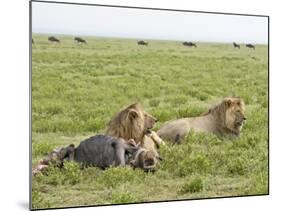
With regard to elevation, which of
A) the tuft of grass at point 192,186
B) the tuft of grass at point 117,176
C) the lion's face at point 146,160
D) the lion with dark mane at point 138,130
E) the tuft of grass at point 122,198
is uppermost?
the lion with dark mane at point 138,130

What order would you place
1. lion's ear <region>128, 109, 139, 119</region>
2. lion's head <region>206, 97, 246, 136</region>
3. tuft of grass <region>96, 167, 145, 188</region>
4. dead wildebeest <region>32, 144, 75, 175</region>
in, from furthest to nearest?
lion's head <region>206, 97, 246, 136</region> < lion's ear <region>128, 109, 139, 119</region> < tuft of grass <region>96, 167, 145, 188</region> < dead wildebeest <region>32, 144, 75, 175</region>

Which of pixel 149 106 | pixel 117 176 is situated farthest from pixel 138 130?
pixel 117 176

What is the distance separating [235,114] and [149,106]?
57 centimetres

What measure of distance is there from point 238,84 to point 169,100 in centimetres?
47

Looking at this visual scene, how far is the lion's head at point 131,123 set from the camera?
12.7 ft

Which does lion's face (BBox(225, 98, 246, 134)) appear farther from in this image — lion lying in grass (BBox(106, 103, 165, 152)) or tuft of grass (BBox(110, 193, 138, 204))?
tuft of grass (BBox(110, 193, 138, 204))

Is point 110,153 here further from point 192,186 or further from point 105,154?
point 192,186

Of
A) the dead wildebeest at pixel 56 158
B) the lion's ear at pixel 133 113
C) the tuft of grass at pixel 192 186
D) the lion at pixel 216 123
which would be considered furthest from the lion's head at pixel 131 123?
the tuft of grass at pixel 192 186

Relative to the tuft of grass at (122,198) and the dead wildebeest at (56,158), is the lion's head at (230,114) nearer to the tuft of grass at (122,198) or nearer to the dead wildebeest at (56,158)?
the tuft of grass at (122,198)

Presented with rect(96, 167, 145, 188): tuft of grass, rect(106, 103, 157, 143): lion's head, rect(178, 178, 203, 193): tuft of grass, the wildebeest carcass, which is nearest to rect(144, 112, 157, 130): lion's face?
rect(106, 103, 157, 143): lion's head

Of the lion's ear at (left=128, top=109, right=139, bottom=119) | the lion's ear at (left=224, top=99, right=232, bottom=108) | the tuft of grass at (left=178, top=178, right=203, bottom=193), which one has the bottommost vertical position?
the tuft of grass at (left=178, top=178, right=203, bottom=193)

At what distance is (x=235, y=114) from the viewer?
13.7ft

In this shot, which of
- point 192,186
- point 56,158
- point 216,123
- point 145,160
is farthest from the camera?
point 216,123

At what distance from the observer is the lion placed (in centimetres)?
402
